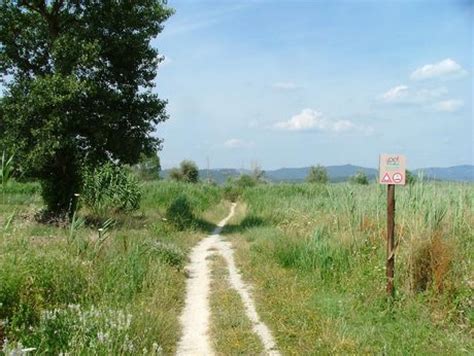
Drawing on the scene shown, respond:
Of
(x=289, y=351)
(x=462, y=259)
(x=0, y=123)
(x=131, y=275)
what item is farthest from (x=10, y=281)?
(x=0, y=123)

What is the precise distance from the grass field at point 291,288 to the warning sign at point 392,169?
98 cm

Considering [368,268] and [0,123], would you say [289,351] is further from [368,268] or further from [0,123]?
[0,123]

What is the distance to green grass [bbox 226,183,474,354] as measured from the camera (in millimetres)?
6352

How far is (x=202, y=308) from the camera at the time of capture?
27.2ft

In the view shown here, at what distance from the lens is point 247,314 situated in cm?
787

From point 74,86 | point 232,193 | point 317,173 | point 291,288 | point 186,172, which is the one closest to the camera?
point 291,288

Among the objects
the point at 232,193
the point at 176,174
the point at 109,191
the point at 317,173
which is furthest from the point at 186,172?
the point at 109,191

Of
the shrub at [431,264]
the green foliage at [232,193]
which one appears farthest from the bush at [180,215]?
the green foliage at [232,193]

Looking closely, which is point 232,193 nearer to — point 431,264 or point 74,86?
point 74,86

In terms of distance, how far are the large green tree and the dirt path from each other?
17.1ft

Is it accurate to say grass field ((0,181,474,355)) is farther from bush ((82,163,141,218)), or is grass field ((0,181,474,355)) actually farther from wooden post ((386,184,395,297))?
bush ((82,163,141,218))

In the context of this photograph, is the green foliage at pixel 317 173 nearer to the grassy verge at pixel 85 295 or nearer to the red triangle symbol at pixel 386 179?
the grassy verge at pixel 85 295

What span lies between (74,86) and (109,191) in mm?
5452

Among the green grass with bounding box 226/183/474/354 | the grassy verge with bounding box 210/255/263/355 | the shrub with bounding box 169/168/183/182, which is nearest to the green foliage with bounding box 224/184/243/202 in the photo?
the shrub with bounding box 169/168/183/182
